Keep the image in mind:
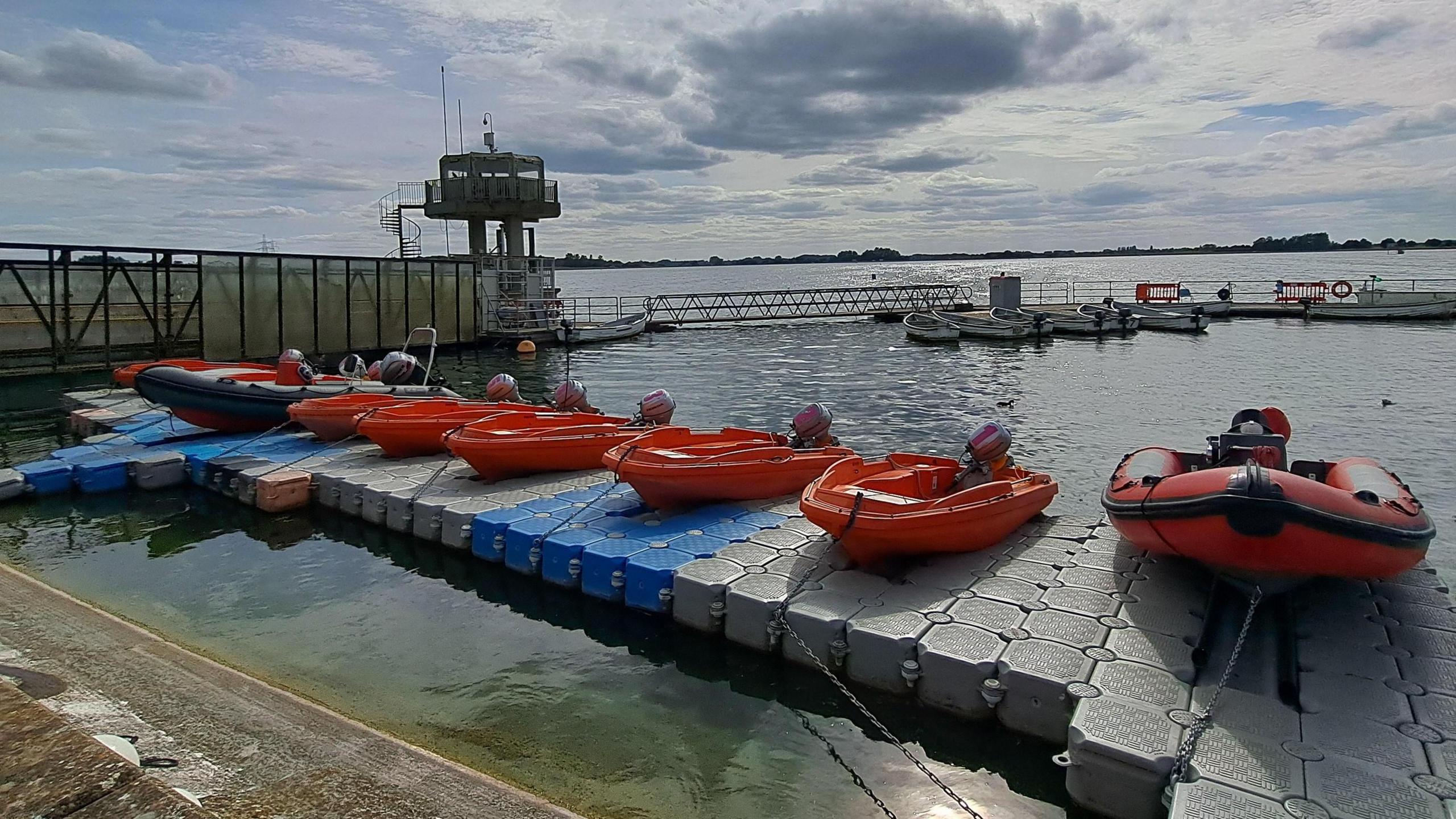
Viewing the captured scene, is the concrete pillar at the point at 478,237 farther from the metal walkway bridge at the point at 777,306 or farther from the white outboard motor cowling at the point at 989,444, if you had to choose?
the white outboard motor cowling at the point at 989,444

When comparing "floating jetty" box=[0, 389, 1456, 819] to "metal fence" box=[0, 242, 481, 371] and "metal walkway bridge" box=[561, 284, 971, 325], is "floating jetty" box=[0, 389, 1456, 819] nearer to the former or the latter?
A: "metal fence" box=[0, 242, 481, 371]

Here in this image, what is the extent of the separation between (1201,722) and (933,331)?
113ft

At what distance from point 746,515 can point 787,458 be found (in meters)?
0.99

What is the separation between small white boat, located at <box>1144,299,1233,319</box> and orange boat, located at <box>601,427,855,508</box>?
40.8 meters

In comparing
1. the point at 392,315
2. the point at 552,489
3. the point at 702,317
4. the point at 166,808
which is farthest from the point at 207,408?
the point at 702,317

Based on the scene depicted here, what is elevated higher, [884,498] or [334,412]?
[334,412]

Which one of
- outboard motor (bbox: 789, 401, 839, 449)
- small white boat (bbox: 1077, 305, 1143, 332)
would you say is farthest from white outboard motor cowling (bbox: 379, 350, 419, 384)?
small white boat (bbox: 1077, 305, 1143, 332)

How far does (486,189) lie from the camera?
35.2 meters

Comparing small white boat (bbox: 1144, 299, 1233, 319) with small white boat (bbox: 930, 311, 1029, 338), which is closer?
small white boat (bbox: 930, 311, 1029, 338)

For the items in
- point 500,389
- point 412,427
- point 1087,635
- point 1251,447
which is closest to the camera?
point 1087,635

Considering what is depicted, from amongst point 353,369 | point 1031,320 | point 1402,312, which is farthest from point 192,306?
point 1402,312

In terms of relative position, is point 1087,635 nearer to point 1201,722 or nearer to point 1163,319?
point 1201,722

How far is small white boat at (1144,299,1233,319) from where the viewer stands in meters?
44.6

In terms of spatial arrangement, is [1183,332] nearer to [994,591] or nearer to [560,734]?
[994,591]
